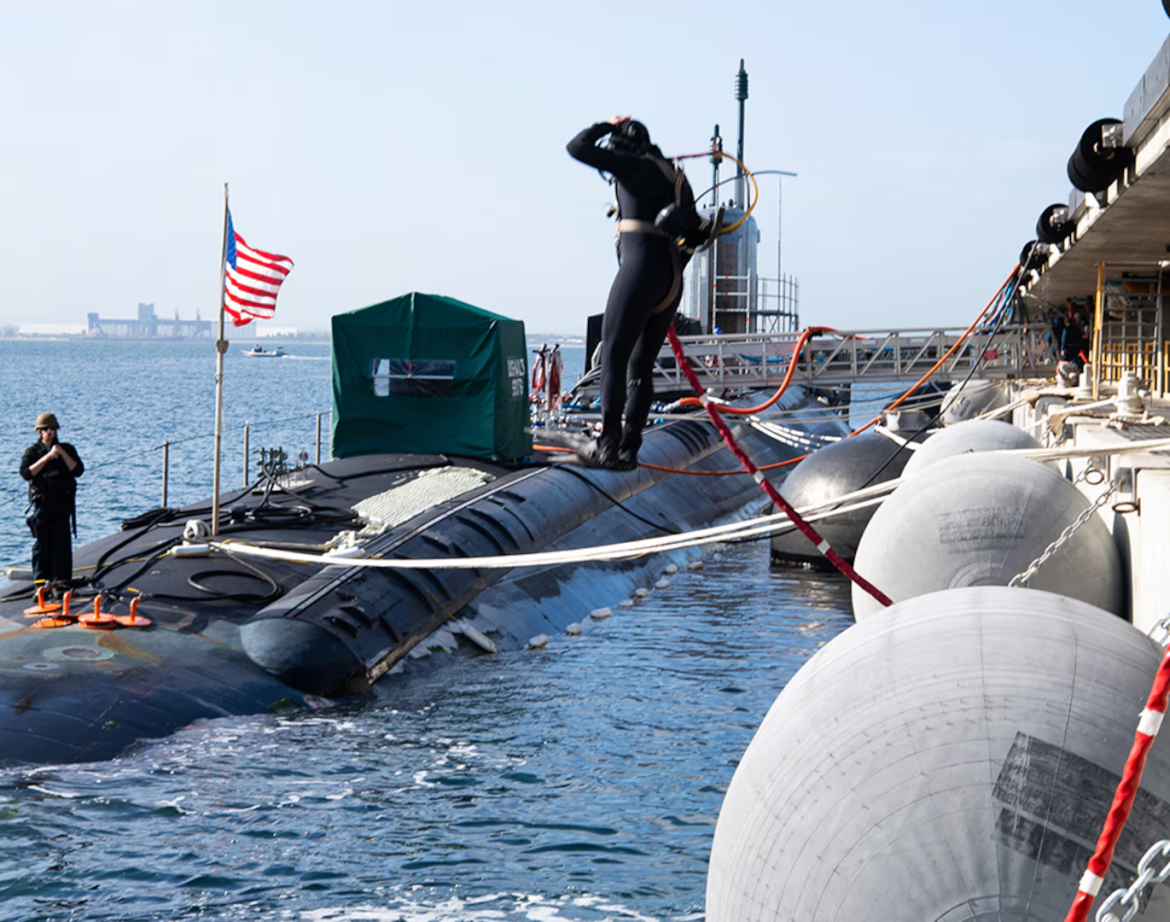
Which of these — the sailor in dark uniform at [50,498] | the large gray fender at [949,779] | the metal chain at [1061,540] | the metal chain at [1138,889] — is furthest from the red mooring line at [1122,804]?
the sailor in dark uniform at [50,498]

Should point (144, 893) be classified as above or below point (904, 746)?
below

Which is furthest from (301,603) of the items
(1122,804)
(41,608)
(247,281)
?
(1122,804)

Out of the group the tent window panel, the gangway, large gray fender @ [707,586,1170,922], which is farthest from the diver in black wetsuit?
the gangway

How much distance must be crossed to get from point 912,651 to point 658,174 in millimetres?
3497

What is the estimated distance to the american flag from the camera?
16141 mm

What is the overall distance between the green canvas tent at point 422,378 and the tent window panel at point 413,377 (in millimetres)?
16

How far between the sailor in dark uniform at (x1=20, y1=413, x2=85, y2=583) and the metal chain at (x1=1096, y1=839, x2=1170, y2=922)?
11.8m

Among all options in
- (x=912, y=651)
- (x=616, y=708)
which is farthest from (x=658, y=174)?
(x=616, y=708)

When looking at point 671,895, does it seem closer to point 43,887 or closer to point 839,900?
point 43,887

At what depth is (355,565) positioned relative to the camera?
13281mm

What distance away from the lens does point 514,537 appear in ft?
61.2

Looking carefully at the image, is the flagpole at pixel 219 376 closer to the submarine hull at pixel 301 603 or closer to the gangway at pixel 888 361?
the submarine hull at pixel 301 603

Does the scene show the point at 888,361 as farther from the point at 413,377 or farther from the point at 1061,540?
the point at 1061,540

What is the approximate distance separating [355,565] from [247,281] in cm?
473
